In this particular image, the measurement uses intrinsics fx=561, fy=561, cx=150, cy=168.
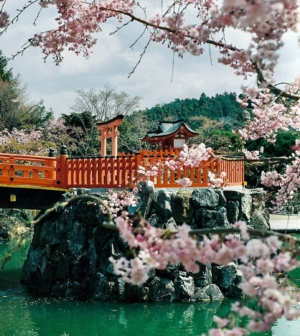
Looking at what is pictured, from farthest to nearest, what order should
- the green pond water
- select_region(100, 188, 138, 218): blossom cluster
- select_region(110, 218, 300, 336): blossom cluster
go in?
select_region(100, 188, 138, 218): blossom cluster < the green pond water < select_region(110, 218, 300, 336): blossom cluster

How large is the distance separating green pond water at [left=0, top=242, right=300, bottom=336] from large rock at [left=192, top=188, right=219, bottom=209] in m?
1.65

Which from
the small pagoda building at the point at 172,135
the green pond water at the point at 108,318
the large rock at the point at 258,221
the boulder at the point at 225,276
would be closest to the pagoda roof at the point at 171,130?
the small pagoda building at the point at 172,135

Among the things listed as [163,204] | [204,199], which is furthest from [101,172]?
[204,199]

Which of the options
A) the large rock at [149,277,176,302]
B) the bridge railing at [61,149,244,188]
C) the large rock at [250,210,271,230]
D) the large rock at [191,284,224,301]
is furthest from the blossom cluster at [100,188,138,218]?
the large rock at [250,210,271,230]

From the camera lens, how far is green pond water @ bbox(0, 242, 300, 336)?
323 inches

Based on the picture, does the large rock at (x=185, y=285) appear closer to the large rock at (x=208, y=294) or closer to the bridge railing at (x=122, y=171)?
the large rock at (x=208, y=294)

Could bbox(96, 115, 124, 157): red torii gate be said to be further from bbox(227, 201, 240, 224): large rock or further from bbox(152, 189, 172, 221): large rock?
bbox(227, 201, 240, 224): large rock

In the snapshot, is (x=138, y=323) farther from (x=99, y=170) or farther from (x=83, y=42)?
(x=83, y=42)

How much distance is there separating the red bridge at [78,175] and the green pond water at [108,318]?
2.17m

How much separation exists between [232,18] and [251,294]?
0.94 metres

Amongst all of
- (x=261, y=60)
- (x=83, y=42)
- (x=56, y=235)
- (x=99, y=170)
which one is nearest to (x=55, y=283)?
(x=56, y=235)

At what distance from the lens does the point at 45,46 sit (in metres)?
4.23

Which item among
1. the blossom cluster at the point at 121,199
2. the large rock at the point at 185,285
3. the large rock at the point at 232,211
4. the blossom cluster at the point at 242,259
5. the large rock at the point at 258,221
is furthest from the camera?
the large rock at the point at 258,221

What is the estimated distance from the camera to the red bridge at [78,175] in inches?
401
